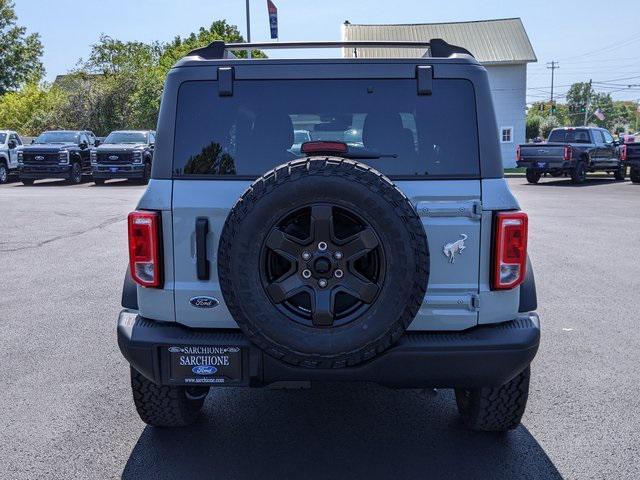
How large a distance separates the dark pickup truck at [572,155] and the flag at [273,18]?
9.92 m

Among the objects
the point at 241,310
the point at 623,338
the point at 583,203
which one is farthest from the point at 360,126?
the point at 583,203

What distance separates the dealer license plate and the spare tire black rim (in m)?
0.39

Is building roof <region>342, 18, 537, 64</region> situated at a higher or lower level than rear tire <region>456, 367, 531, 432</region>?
higher

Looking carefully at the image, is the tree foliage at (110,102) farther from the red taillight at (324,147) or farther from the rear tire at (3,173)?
the red taillight at (324,147)

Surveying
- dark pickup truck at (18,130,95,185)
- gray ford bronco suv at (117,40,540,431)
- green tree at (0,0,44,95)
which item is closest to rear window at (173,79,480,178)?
gray ford bronco suv at (117,40,540,431)

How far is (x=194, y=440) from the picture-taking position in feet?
12.7

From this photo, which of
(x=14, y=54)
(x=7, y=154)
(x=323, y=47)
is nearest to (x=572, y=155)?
(x=7, y=154)

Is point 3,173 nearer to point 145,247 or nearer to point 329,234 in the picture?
point 145,247

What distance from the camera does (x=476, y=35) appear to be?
143 ft

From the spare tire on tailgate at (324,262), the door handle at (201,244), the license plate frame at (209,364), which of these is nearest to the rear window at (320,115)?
the door handle at (201,244)

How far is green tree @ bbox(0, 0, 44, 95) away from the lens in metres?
68.6

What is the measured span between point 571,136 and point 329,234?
25.6 meters

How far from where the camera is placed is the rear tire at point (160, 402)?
375 centimetres

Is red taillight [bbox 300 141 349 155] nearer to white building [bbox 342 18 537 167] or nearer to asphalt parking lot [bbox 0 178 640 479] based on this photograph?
asphalt parking lot [bbox 0 178 640 479]
